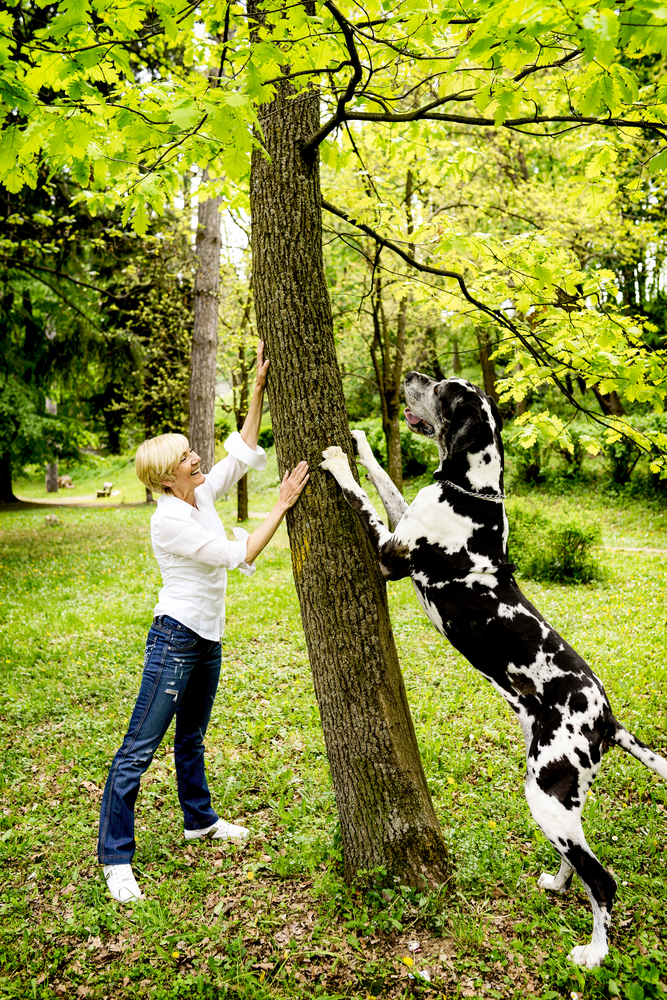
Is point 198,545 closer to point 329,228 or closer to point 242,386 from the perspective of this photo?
point 329,228

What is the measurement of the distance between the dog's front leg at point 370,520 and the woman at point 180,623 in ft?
0.50

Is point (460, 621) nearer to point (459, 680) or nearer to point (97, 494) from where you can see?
point (459, 680)

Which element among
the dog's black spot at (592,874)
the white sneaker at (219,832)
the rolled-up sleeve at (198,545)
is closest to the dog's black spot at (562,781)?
the dog's black spot at (592,874)

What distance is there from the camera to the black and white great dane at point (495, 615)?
2.57 metres

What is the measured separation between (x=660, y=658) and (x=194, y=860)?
4.35 meters

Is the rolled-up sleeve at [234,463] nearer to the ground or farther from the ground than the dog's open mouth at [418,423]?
nearer to the ground

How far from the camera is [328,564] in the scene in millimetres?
2961

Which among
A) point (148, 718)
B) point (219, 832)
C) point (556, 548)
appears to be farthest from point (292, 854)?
point (556, 548)

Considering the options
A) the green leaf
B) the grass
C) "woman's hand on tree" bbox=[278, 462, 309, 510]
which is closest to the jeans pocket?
"woman's hand on tree" bbox=[278, 462, 309, 510]

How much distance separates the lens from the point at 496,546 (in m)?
2.96

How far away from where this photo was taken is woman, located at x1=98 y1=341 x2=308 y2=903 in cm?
308

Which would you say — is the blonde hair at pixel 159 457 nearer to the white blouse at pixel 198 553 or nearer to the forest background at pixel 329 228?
the white blouse at pixel 198 553

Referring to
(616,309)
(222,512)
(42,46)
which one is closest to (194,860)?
(42,46)

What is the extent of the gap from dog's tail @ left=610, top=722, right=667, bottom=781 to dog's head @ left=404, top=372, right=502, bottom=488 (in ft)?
Result: 3.97
